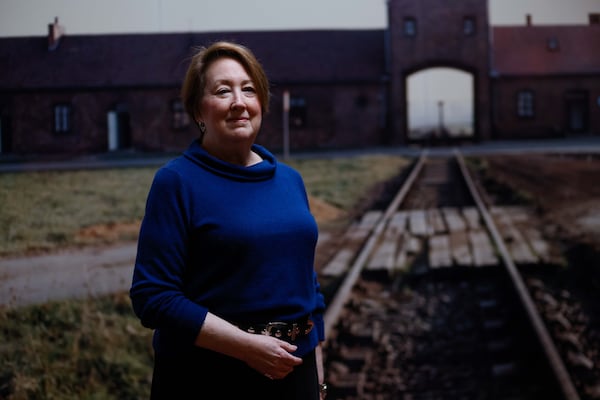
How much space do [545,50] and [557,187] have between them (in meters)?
22.2

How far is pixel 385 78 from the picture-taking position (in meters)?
31.6

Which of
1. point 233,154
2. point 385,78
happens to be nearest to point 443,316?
point 233,154

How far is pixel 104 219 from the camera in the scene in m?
9.46

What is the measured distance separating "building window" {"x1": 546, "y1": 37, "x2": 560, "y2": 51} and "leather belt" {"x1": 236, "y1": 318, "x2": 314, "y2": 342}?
1408 inches

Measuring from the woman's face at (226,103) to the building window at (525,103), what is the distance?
3291 cm


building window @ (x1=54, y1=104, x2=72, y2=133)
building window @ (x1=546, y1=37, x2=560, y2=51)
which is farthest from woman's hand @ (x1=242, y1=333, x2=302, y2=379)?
building window @ (x1=546, y1=37, x2=560, y2=51)

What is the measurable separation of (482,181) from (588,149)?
897 cm

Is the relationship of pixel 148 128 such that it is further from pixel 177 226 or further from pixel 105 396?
pixel 177 226

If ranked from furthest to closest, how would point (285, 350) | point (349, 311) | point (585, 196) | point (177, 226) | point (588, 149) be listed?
point (588, 149), point (585, 196), point (349, 311), point (285, 350), point (177, 226)

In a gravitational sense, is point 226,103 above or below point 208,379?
above

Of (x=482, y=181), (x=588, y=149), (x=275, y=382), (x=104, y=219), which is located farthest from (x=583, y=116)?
(x=275, y=382)

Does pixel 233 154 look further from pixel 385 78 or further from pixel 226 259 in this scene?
pixel 385 78

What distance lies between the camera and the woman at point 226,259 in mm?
1780

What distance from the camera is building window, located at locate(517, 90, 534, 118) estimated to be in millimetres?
32812
